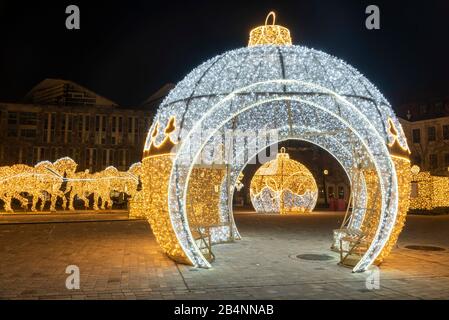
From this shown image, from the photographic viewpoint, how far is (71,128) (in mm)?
44188

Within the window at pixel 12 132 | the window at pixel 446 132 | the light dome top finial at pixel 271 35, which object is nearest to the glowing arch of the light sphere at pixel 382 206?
the light dome top finial at pixel 271 35

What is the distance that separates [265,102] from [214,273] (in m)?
4.02

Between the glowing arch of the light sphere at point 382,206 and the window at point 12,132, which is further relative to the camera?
the window at point 12,132

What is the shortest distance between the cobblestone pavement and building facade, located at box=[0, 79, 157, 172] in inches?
1338

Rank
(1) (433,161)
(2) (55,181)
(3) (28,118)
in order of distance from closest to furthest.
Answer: (2) (55,181) → (1) (433,161) → (3) (28,118)

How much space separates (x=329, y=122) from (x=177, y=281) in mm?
6633

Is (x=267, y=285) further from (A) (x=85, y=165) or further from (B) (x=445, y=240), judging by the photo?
(A) (x=85, y=165)

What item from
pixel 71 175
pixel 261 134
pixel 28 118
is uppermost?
pixel 28 118

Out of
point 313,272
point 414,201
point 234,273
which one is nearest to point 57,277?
point 234,273

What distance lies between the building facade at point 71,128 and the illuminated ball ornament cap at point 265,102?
124 feet

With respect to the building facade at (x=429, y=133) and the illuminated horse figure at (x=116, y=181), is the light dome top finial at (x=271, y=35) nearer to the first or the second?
the illuminated horse figure at (x=116, y=181)

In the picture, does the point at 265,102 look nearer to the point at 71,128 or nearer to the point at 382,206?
the point at 382,206

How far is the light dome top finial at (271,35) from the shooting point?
992cm

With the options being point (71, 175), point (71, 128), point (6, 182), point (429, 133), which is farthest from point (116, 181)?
point (429, 133)
